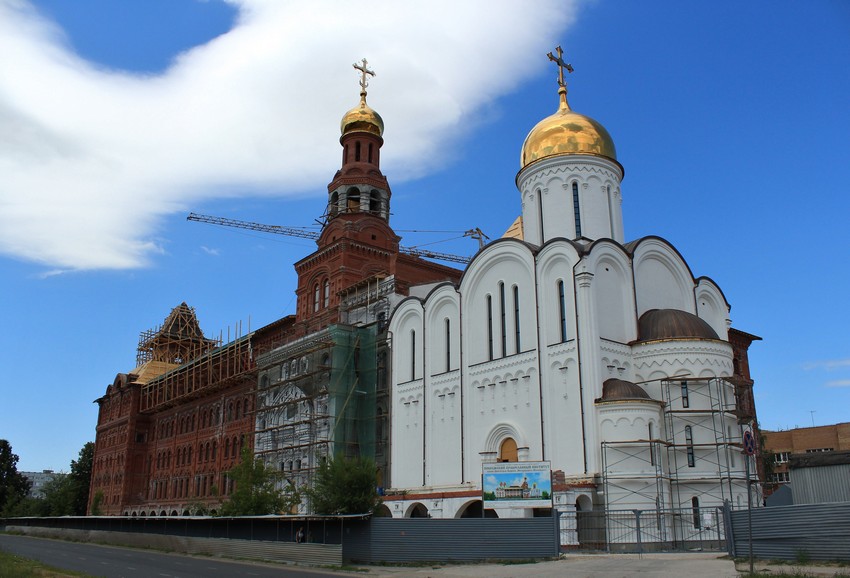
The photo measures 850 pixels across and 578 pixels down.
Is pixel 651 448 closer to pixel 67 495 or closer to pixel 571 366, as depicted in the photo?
pixel 571 366

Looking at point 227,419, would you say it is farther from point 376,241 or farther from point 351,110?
point 351,110

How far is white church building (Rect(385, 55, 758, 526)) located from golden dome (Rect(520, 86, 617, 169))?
8cm

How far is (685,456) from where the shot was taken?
30.1 meters

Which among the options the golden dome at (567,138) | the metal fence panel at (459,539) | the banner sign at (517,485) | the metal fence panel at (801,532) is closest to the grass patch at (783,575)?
the metal fence panel at (801,532)

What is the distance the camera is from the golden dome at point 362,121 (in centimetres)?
5422

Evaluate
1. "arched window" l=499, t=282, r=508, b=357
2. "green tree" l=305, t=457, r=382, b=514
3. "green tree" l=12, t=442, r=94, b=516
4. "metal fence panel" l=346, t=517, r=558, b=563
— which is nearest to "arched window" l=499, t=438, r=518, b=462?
"arched window" l=499, t=282, r=508, b=357

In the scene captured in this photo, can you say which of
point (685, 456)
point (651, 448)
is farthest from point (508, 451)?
point (685, 456)

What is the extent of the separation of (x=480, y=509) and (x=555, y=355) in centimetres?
847

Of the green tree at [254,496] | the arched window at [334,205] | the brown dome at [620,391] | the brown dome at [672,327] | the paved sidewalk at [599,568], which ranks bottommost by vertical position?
the paved sidewalk at [599,568]

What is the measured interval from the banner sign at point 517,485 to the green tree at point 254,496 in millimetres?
11221

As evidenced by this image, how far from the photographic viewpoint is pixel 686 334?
31.1 m

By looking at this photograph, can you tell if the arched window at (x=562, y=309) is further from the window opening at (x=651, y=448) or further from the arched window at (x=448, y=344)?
the arched window at (x=448, y=344)

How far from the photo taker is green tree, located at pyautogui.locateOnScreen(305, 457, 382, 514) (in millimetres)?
28812

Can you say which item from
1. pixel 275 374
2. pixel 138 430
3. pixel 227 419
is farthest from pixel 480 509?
pixel 138 430
